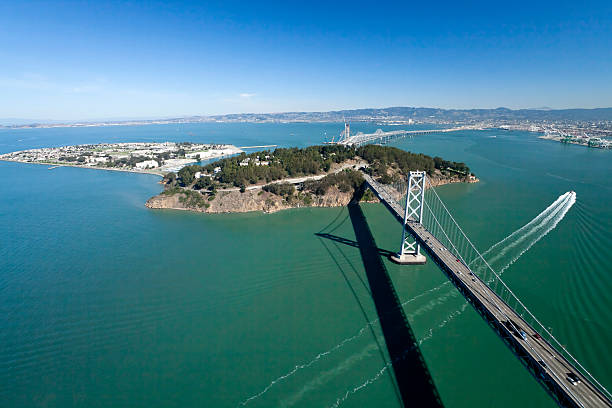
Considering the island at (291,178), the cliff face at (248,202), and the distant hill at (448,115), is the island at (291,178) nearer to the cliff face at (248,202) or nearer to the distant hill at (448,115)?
the cliff face at (248,202)

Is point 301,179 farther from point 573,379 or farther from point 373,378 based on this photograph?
Result: point 573,379

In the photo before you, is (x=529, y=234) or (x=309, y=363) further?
(x=529, y=234)

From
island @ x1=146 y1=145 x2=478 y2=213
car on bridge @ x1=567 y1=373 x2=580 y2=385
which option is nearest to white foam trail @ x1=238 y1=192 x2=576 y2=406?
car on bridge @ x1=567 y1=373 x2=580 y2=385

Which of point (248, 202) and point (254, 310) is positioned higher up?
point (248, 202)

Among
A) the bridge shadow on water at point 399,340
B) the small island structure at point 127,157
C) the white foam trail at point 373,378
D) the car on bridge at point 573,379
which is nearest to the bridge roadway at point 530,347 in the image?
the car on bridge at point 573,379

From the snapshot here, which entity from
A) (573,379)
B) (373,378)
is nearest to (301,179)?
(373,378)

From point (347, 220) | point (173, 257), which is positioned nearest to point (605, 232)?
point (347, 220)
